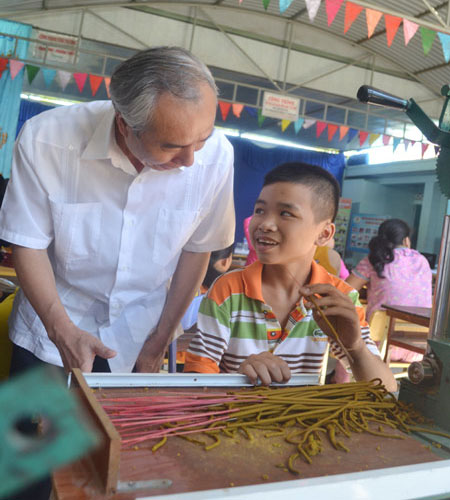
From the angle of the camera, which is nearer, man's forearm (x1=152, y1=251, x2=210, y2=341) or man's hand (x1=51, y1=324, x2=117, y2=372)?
man's hand (x1=51, y1=324, x2=117, y2=372)

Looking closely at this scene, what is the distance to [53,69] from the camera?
7527 millimetres

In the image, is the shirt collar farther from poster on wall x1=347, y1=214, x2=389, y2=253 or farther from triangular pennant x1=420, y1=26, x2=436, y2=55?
poster on wall x1=347, y1=214, x2=389, y2=253

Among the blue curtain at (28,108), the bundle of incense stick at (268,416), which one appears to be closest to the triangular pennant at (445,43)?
the bundle of incense stick at (268,416)

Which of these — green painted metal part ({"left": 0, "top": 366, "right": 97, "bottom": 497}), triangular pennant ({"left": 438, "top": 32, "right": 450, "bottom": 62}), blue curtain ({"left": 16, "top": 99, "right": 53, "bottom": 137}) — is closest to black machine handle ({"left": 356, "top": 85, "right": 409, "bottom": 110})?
green painted metal part ({"left": 0, "top": 366, "right": 97, "bottom": 497})

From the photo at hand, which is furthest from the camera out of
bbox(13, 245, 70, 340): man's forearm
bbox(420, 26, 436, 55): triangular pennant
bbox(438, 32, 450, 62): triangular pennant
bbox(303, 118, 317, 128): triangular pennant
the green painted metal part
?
bbox(303, 118, 317, 128): triangular pennant

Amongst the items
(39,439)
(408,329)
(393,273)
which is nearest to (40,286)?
(39,439)

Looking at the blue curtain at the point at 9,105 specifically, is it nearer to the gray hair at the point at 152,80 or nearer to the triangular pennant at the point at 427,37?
the triangular pennant at the point at 427,37

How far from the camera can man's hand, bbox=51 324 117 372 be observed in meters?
1.06

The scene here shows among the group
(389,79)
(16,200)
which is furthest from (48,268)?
(389,79)

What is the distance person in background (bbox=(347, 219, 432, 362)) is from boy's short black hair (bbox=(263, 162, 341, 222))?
2.40 metres

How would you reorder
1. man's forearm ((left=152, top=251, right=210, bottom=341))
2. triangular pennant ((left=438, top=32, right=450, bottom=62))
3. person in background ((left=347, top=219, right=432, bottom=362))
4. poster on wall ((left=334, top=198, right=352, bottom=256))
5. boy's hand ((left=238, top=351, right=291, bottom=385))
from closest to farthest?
boy's hand ((left=238, top=351, right=291, bottom=385)), man's forearm ((left=152, top=251, right=210, bottom=341)), person in background ((left=347, top=219, right=432, bottom=362)), triangular pennant ((left=438, top=32, right=450, bottom=62)), poster on wall ((left=334, top=198, right=352, bottom=256))

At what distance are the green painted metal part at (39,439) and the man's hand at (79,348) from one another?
0.78 m

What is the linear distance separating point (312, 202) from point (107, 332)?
2.37 feet

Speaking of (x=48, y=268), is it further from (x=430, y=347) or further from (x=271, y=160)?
(x=271, y=160)
